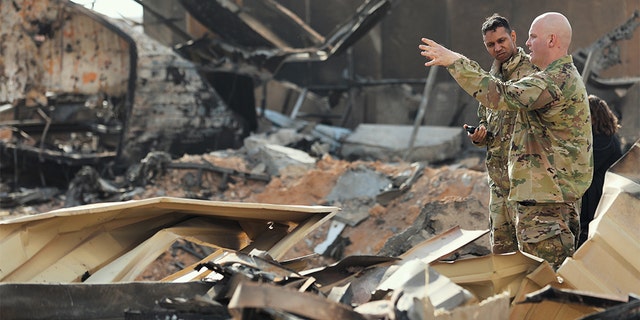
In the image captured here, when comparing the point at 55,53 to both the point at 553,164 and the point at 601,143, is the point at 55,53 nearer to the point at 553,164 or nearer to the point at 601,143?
the point at 601,143

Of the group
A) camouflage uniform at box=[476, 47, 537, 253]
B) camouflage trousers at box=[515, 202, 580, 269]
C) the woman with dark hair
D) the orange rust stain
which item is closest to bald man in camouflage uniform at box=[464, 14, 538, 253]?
camouflage uniform at box=[476, 47, 537, 253]

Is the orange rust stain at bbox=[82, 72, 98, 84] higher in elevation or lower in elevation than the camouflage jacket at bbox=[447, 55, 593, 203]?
lower

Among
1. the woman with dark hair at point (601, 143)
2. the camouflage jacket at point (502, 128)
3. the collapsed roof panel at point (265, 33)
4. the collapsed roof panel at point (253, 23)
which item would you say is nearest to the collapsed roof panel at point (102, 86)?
the collapsed roof panel at point (265, 33)

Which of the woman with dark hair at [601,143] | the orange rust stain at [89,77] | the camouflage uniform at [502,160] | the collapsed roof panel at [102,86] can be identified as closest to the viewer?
the camouflage uniform at [502,160]

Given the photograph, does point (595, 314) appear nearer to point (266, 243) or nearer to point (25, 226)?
point (266, 243)

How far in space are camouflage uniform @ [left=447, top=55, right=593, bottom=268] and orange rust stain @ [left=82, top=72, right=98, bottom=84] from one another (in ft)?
30.1

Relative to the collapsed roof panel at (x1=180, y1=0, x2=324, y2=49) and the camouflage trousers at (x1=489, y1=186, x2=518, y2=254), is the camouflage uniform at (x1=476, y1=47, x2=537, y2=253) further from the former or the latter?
the collapsed roof panel at (x1=180, y1=0, x2=324, y2=49)

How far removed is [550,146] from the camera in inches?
173

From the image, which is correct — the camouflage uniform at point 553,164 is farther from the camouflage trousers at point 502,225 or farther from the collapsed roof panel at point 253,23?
the collapsed roof panel at point 253,23

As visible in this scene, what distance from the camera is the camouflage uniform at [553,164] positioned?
168 inches

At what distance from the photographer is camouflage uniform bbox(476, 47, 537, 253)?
4.80 meters

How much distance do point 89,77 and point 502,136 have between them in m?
8.90

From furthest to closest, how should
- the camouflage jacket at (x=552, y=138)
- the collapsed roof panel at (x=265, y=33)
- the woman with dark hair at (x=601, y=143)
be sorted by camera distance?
the collapsed roof panel at (x=265, y=33)
the woman with dark hair at (x=601, y=143)
the camouflage jacket at (x=552, y=138)

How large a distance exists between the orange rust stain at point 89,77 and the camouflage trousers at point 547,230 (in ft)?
30.3
